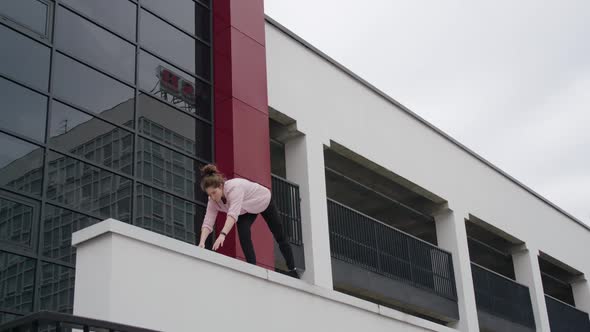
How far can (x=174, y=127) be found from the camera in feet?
46.2

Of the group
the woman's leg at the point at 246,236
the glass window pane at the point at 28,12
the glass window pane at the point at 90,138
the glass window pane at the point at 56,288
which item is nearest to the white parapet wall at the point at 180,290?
the woman's leg at the point at 246,236

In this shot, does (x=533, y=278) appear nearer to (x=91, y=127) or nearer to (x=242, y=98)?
(x=242, y=98)

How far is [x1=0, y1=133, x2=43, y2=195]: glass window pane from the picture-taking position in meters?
11.2

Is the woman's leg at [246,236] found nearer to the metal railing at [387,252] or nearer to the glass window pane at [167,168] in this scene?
the glass window pane at [167,168]

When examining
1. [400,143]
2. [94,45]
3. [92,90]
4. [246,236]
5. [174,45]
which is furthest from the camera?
[400,143]

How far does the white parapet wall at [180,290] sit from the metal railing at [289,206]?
5.94 metres

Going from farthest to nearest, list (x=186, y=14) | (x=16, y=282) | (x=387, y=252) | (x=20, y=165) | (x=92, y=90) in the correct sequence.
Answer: (x=387, y=252), (x=186, y=14), (x=92, y=90), (x=20, y=165), (x=16, y=282)

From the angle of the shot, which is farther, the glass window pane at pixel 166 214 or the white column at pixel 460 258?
the white column at pixel 460 258

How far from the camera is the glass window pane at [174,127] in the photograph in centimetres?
1365

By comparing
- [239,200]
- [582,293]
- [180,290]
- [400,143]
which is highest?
[400,143]

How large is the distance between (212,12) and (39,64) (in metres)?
4.10

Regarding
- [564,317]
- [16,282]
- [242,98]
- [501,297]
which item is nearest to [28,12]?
[16,282]

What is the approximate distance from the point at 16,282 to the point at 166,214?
115 inches

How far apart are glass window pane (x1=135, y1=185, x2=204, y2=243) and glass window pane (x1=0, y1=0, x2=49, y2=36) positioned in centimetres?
267
